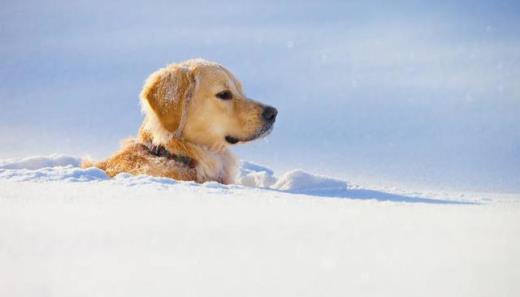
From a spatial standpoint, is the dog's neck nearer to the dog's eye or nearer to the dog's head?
the dog's head

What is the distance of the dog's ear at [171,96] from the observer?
6.42m

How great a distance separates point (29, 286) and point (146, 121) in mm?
4560

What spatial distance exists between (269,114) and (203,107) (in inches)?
25.8

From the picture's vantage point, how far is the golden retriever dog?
6.37 m

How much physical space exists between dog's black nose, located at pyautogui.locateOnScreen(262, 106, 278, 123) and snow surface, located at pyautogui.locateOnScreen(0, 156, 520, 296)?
10.3 feet

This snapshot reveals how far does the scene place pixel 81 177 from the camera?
4684 millimetres

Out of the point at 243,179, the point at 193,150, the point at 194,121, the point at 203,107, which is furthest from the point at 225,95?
the point at 243,179

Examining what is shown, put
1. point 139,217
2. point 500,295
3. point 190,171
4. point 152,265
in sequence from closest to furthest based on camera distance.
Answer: point 500,295 < point 152,265 < point 139,217 < point 190,171

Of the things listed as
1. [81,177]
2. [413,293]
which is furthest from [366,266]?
[81,177]

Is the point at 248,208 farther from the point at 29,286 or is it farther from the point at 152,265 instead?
the point at 29,286

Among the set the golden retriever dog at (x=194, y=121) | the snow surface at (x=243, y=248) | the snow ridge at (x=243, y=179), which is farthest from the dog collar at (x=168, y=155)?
the snow surface at (x=243, y=248)

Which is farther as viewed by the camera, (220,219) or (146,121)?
(146,121)

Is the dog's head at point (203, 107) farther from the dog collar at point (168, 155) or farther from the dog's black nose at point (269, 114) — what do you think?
the dog collar at point (168, 155)

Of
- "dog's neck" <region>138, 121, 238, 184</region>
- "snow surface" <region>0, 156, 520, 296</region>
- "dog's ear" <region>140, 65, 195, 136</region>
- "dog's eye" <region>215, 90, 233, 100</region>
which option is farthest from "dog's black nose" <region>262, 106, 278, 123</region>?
"snow surface" <region>0, 156, 520, 296</region>
